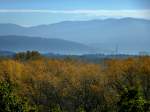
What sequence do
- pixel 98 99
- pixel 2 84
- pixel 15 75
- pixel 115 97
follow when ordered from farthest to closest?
pixel 15 75 < pixel 98 99 < pixel 115 97 < pixel 2 84

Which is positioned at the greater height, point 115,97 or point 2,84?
point 2,84

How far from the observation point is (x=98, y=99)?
6172 cm

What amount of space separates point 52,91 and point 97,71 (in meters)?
7.23

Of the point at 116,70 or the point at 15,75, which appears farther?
the point at 15,75

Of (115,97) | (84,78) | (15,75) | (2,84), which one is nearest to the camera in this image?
(2,84)

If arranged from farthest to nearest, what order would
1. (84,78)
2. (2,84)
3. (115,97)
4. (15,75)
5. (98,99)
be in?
(15,75), (84,78), (98,99), (115,97), (2,84)

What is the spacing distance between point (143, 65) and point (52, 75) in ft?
43.6

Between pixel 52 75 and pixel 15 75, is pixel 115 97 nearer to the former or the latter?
pixel 52 75

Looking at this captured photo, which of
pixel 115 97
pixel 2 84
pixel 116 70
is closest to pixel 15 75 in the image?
pixel 116 70

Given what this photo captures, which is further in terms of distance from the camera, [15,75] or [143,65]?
[15,75]

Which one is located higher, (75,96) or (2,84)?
(2,84)

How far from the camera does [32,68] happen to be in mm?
75875

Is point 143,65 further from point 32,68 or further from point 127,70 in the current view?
point 32,68

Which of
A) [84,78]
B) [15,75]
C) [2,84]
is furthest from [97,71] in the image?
[2,84]
